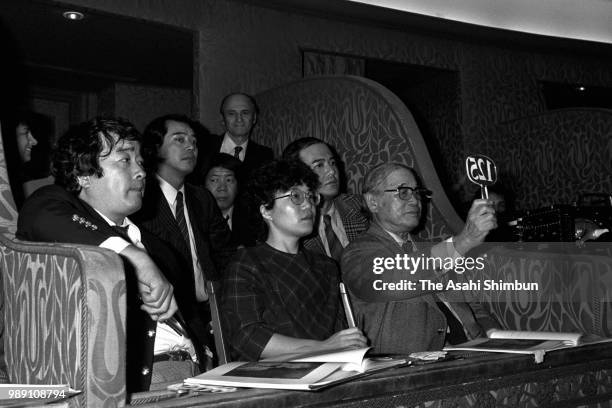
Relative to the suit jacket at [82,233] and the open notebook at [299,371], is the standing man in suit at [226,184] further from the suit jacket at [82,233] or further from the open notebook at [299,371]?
the open notebook at [299,371]

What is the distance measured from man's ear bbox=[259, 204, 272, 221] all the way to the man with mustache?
291 millimetres

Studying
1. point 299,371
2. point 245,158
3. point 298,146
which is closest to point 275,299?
point 299,371

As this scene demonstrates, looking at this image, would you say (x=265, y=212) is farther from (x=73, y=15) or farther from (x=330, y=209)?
(x=73, y=15)

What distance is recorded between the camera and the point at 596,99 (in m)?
7.20

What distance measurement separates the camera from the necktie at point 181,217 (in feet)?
8.30

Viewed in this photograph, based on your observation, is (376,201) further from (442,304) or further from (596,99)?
(596,99)

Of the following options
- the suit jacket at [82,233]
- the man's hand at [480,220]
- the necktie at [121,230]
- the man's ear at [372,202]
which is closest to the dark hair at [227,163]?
the man's ear at [372,202]

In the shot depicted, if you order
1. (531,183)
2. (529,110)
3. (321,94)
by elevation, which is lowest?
(531,183)

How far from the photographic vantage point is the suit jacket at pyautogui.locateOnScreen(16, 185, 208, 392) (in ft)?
4.57

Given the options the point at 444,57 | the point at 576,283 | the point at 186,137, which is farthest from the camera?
the point at 444,57

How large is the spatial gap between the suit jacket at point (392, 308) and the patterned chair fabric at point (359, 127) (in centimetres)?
40

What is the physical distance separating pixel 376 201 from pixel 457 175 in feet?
12.7

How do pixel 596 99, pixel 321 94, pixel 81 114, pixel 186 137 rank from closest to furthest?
pixel 186 137 < pixel 321 94 < pixel 81 114 < pixel 596 99

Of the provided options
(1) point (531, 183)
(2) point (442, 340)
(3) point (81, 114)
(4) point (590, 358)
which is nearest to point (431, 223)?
(2) point (442, 340)
